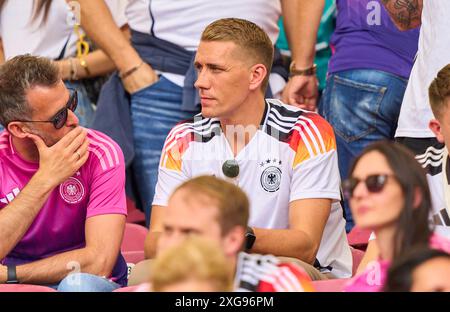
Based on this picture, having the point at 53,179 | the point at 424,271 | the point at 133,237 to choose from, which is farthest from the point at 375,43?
the point at 424,271

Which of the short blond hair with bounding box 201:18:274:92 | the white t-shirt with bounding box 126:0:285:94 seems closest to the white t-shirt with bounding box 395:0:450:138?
the short blond hair with bounding box 201:18:274:92

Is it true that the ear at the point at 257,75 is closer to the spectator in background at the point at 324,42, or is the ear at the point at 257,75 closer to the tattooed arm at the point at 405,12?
the tattooed arm at the point at 405,12

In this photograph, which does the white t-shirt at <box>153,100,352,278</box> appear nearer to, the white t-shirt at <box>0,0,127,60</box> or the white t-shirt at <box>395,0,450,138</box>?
the white t-shirt at <box>395,0,450,138</box>

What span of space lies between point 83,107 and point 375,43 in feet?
5.16

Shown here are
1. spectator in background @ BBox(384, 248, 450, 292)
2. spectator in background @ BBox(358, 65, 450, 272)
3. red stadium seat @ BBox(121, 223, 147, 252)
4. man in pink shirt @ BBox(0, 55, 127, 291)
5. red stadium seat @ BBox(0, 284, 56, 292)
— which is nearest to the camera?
spectator in background @ BBox(384, 248, 450, 292)

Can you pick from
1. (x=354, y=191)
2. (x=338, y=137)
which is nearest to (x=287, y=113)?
(x=338, y=137)

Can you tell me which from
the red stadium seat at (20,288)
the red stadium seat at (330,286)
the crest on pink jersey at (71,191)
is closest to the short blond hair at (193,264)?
the red stadium seat at (330,286)

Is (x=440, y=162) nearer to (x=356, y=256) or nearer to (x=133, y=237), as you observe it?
(x=356, y=256)

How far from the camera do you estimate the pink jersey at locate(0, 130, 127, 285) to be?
430cm

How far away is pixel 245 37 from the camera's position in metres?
4.48

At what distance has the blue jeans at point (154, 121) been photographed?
17.0 ft

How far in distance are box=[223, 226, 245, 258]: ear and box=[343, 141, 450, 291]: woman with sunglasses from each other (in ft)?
1.08

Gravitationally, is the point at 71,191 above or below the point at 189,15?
below
